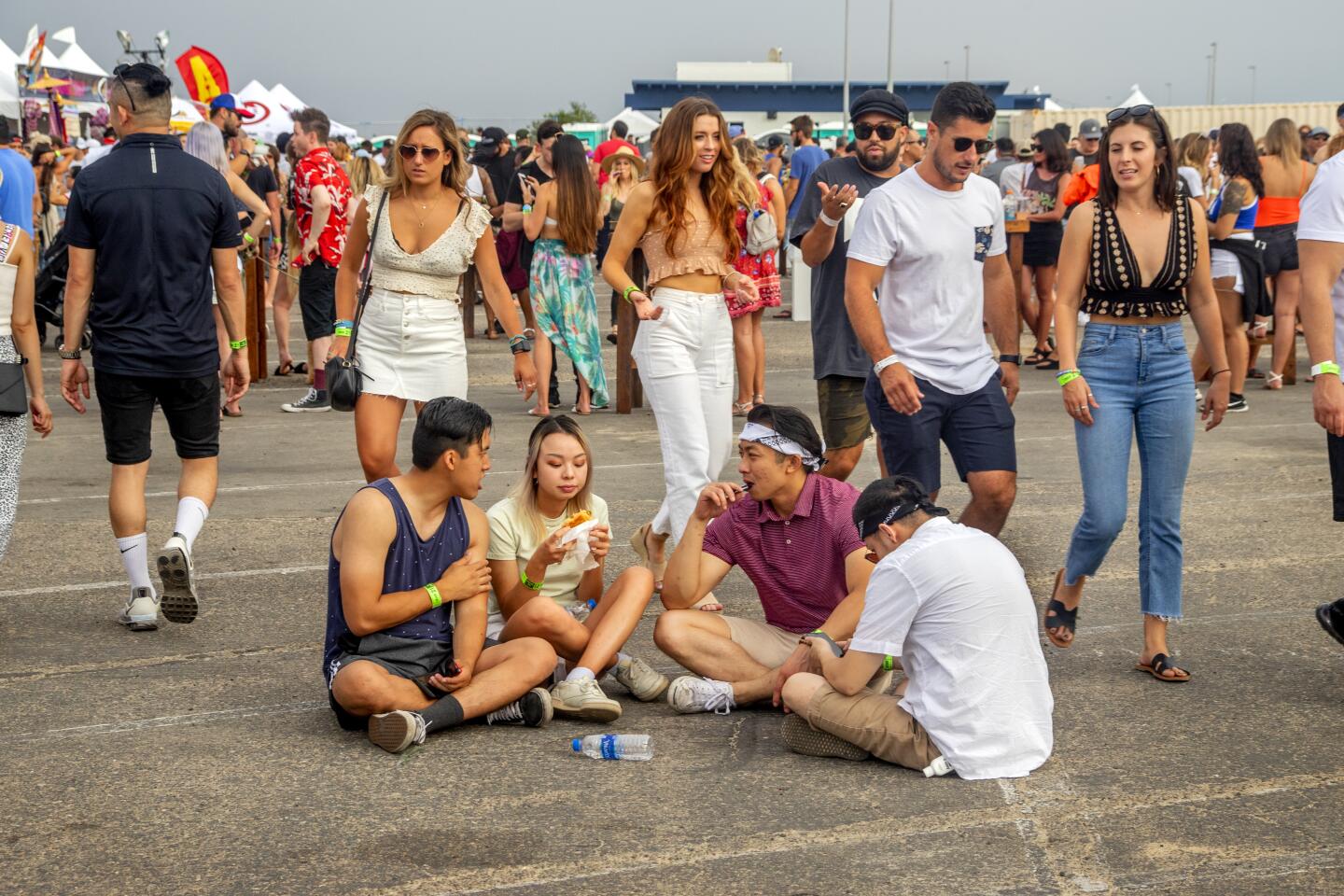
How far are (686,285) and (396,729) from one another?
7.96 ft

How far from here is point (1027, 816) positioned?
420 centimetres

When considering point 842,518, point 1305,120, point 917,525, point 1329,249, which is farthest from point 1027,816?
point 1305,120

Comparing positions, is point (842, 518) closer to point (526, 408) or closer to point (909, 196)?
point (909, 196)

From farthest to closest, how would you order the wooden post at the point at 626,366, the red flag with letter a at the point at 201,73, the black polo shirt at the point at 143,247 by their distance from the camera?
1. the red flag with letter a at the point at 201,73
2. the wooden post at the point at 626,366
3. the black polo shirt at the point at 143,247

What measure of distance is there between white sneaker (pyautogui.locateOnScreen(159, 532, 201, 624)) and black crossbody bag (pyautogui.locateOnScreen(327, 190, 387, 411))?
81 cm

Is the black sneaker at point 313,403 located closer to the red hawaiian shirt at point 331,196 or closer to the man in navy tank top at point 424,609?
the red hawaiian shirt at point 331,196

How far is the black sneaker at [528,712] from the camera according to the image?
16.5 ft

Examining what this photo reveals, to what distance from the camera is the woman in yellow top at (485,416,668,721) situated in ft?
17.1

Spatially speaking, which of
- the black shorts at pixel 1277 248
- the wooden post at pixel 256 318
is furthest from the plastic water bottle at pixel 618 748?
the black shorts at pixel 1277 248

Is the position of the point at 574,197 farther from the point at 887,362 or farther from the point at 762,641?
the point at 762,641

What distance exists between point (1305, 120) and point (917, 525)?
118 feet

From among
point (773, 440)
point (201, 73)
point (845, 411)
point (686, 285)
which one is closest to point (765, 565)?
point (773, 440)

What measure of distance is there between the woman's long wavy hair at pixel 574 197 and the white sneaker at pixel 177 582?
18.0 feet

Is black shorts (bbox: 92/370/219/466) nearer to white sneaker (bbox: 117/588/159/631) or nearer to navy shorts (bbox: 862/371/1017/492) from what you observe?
white sneaker (bbox: 117/588/159/631)
